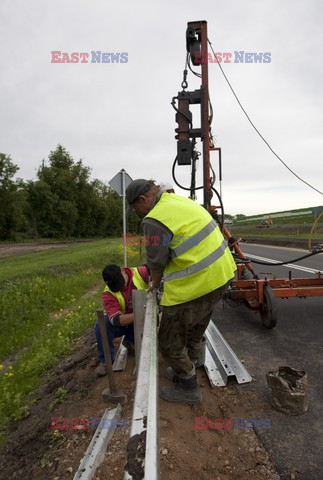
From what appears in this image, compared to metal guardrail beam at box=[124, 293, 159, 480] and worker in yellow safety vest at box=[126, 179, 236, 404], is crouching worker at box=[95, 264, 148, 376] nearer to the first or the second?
worker in yellow safety vest at box=[126, 179, 236, 404]

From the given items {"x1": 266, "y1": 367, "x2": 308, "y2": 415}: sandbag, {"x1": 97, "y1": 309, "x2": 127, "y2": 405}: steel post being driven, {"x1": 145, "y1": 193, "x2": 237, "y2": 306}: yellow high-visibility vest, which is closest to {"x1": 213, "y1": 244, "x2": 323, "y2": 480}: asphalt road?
{"x1": 266, "y1": 367, "x2": 308, "y2": 415}: sandbag

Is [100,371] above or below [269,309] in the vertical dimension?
below

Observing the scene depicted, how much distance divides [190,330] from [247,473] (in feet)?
3.72

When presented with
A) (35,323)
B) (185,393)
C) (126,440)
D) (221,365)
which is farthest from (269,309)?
(35,323)

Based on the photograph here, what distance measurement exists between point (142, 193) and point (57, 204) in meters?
50.6

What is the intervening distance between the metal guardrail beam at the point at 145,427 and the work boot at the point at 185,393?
1400mm

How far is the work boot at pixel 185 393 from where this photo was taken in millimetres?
2926

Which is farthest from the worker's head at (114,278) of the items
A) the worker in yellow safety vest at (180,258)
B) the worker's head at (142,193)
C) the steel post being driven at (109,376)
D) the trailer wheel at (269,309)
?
the trailer wheel at (269,309)

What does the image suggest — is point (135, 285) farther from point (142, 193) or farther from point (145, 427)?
point (145, 427)

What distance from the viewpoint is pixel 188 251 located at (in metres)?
2.43

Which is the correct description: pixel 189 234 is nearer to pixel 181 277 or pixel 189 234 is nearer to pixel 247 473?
pixel 181 277

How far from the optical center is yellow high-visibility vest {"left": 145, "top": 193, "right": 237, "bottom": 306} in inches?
93.8

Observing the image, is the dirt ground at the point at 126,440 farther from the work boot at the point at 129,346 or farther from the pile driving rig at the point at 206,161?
the pile driving rig at the point at 206,161

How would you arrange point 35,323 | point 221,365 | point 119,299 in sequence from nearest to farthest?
1. point 221,365
2. point 119,299
3. point 35,323
